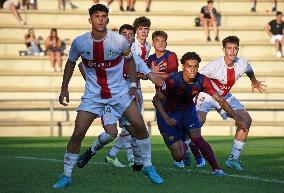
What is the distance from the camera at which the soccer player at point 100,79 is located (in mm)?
11495

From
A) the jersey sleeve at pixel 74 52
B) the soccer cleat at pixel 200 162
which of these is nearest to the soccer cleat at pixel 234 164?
the soccer cleat at pixel 200 162

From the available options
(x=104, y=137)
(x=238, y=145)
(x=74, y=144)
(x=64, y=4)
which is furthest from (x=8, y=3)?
(x=74, y=144)

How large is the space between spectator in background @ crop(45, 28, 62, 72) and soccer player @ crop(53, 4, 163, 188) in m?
18.2

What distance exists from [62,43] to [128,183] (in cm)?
1988

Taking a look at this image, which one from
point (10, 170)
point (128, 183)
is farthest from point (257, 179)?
point (10, 170)

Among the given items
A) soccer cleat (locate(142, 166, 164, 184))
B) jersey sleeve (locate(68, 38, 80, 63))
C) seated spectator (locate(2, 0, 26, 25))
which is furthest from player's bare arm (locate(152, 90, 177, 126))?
seated spectator (locate(2, 0, 26, 25))

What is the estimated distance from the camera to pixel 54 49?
29.9 m

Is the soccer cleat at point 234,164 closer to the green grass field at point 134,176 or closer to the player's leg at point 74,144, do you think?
the green grass field at point 134,176

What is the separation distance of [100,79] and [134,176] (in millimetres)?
1771

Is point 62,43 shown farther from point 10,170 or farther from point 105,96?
point 105,96

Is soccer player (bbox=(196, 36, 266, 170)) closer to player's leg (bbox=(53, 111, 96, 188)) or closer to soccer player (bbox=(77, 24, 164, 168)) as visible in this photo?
soccer player (bbox=(77, 24, 164, 168))

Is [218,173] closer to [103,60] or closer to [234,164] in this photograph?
[234,164]

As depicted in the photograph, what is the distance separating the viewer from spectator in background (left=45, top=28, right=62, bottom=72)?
1177 inches

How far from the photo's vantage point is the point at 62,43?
1227 inches
